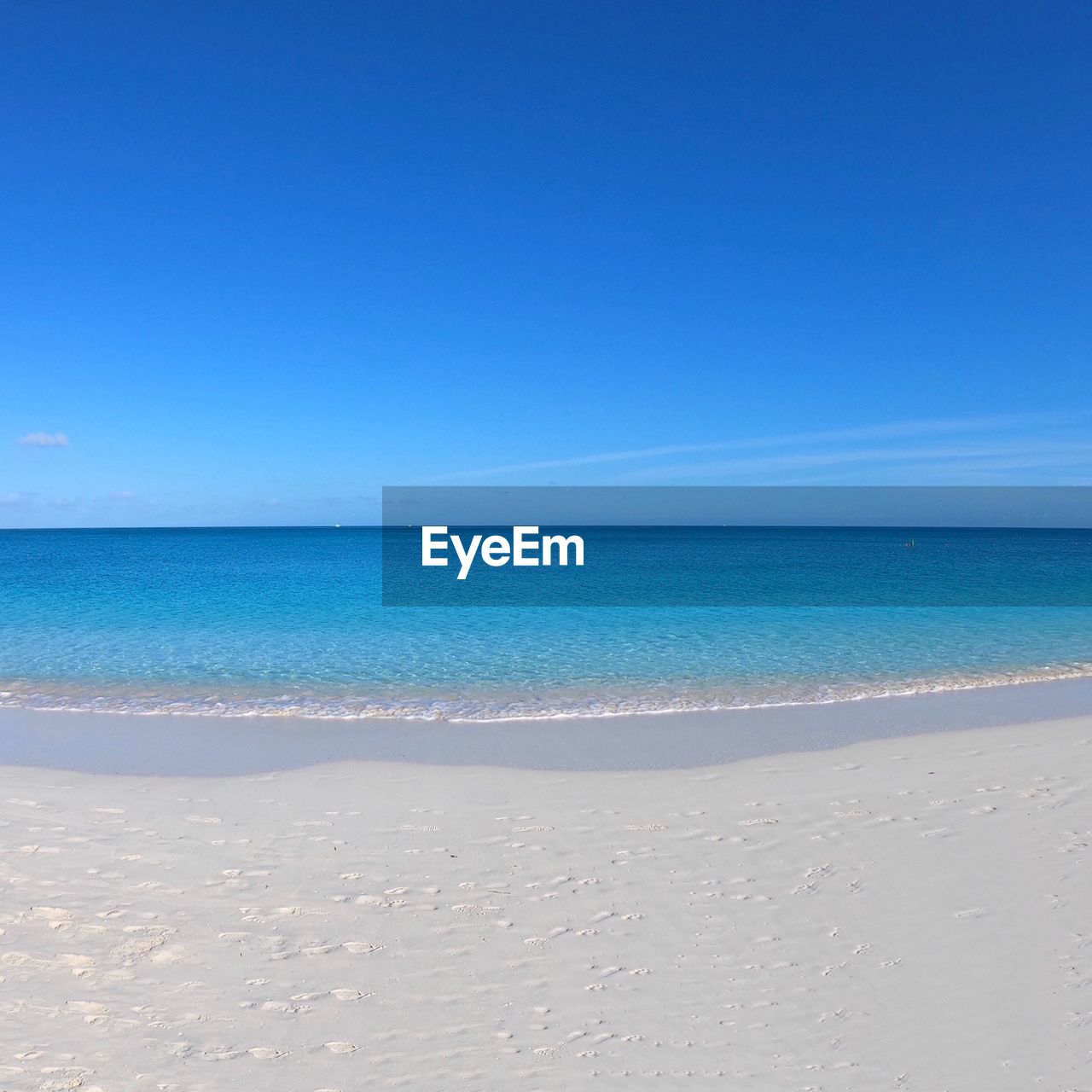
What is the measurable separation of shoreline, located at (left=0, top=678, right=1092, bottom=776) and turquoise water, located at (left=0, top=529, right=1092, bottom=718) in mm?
614

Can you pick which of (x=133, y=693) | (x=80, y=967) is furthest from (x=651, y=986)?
(x=133, y=693)

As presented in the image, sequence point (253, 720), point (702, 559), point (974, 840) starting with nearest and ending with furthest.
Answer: point (974, 840), point (253, 720), point (702, 559)

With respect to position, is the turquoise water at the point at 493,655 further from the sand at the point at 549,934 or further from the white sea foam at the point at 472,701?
the sand at the point at 549,934

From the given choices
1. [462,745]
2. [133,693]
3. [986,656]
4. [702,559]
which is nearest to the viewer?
[462,745]

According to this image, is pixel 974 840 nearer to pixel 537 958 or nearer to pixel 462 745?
pixel 537 958

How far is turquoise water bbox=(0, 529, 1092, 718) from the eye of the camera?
41.4 feet

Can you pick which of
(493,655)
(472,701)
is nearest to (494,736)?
(472,701)

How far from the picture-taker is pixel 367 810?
7500mm

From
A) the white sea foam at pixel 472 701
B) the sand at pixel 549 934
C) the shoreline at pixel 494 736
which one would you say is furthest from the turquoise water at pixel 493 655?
the sand at pixel 549 934

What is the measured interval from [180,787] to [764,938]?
6081 millimetres

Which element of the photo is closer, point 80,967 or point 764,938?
point 80,967

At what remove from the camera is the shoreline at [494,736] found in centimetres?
922

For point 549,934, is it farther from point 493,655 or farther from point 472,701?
point 493,655

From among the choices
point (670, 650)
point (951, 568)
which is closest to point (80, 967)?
point (670, 650)
